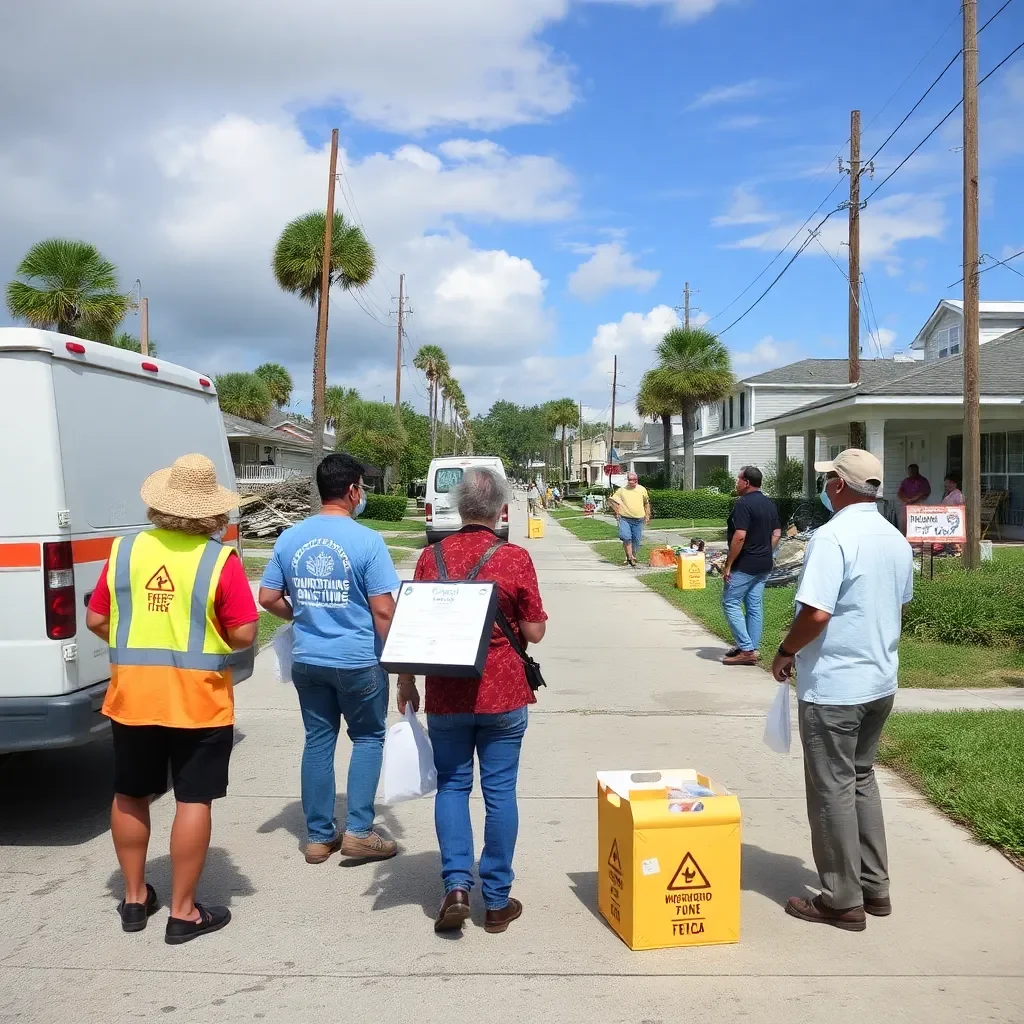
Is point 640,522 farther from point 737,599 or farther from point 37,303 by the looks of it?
point 37,303

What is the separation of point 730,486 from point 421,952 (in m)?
42.5

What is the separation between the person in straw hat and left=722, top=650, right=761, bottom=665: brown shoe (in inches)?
268

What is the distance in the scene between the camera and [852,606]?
4.19m

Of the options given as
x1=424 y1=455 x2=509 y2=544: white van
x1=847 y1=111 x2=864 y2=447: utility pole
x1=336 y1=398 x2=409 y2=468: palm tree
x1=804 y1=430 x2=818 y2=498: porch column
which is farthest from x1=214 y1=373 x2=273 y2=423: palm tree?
x1=847 y1=111 x2=864 y2=447: utility pole

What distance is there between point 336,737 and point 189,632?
1100 mm

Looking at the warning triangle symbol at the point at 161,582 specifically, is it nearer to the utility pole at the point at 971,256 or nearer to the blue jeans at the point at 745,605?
the blue jeans at the point at 745,605

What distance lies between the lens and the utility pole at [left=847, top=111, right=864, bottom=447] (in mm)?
22469

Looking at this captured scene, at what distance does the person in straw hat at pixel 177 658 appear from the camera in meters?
4.07

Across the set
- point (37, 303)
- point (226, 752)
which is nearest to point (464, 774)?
point (226, 752)

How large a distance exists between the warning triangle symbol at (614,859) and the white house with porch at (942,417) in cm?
1840

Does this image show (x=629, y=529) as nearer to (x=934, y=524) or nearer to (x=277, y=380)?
(x=934, y=524)

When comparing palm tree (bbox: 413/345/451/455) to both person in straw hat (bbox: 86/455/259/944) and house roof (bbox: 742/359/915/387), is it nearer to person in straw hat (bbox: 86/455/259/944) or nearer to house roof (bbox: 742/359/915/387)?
house roof (bbox: 742/359/915/387)

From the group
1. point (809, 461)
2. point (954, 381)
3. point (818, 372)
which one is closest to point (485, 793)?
point (954, 381)

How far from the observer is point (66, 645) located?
5.04 m
